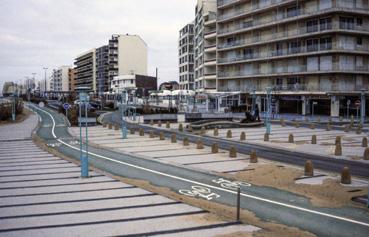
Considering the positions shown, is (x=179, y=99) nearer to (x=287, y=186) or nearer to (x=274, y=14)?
(x=274, y=14)

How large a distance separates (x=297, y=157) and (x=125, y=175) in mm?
10489

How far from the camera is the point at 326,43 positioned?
56.9 metres

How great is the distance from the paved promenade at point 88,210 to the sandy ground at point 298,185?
4.35 m

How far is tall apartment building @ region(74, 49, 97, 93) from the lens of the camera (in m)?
169

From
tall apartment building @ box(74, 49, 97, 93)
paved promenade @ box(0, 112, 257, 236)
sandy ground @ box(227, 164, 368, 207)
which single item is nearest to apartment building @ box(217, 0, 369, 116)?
sandy ground @ box(227, 164, 368, 207)

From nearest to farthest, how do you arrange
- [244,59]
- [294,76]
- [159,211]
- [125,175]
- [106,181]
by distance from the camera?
[159,211] < [106,181] < [125,175] < [294,76] < [244,59]

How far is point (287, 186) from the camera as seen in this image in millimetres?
15711

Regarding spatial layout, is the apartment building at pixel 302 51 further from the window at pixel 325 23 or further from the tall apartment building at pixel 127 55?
the tall apartment building at pixel 127 55

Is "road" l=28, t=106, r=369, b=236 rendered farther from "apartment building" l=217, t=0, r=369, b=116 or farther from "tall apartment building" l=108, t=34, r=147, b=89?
"tall apartment building" l=108, t=34, r=147, b=89

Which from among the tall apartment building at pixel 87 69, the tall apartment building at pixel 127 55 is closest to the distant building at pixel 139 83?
the tall apartment building at pixel 127 55

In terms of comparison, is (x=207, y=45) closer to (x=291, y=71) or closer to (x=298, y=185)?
(x=291, y=71)

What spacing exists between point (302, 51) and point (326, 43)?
403 cm

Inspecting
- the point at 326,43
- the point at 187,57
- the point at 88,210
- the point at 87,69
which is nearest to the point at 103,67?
the point at 87,69

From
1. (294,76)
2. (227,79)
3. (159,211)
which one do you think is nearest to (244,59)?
(227,79)
